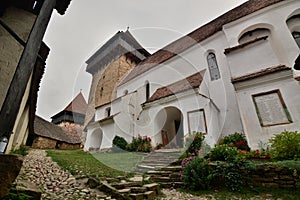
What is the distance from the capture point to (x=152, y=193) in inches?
148

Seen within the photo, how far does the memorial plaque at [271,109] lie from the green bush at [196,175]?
3462mm

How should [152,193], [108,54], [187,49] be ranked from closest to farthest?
1. [152,193]
2. [187,49]
3. [108,54]

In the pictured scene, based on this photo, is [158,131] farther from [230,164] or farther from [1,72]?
[1,72]

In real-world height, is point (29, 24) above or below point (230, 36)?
below

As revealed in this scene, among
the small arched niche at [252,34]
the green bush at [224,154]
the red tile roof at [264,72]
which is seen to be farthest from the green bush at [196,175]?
the small arched niche at [252,34]

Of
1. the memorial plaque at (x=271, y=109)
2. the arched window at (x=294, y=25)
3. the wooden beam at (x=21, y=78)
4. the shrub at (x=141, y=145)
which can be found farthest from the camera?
the shrub at (x=141, y=145)

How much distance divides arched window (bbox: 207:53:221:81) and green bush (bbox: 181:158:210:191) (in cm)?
788

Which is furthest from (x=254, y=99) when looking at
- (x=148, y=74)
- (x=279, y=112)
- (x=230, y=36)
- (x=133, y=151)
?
(x=148, y=74)

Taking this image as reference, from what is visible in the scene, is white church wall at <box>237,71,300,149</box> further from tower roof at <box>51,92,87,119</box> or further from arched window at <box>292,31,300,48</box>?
tower roof at <box>51,92,87,119</box>

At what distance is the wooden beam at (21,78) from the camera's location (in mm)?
2010

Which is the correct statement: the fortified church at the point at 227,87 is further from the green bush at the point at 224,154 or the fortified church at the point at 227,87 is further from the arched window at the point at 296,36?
the green bush at the point at 224,154

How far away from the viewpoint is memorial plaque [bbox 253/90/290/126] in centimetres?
599

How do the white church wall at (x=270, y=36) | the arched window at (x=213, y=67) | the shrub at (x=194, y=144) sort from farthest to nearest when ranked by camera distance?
1. the arched window at (x=213, y=67)
2. the white church wall at (x=270, y=36)
3. the shrub at (x=194, y=144)

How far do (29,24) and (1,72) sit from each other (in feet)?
4.63
